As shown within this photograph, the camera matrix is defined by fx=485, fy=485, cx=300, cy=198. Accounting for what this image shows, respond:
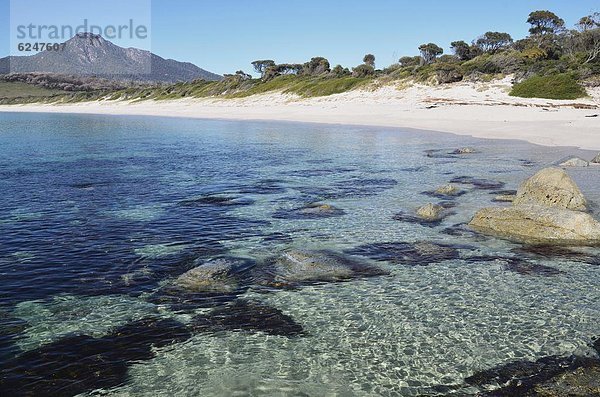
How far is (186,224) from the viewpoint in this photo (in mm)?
14336

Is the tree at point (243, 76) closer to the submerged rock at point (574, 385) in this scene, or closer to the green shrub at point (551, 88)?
the green shrub at point (551, 88)

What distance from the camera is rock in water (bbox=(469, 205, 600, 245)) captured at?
→ 12242 millimetres

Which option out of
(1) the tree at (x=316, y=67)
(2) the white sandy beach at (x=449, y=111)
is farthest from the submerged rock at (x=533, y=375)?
(1) the tree at (x=316, y=67)

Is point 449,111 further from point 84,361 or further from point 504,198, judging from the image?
point 84,361

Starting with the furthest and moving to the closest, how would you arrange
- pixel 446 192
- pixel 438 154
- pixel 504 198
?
1. pixel 438 154
2. pixel 446 192
3. pixel 504 198

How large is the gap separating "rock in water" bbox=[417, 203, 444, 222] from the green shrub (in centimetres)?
4573

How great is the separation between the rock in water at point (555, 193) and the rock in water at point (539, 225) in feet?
5.06

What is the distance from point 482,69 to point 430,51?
78.7 feet

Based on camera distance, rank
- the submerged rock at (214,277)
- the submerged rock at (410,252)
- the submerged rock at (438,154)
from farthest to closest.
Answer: the submerged rock at (438,154) → the submerged rock at (410,252) → the submerged rock at (214,277)

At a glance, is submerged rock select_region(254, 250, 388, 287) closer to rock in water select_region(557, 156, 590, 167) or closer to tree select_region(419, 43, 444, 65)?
rock in water select_region(557, 156, 590, 167)

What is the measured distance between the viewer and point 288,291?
31.0ft

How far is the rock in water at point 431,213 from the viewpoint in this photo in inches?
571

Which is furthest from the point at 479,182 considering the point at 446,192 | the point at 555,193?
the point at 555,193

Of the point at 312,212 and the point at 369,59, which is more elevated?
the point at 369,59
